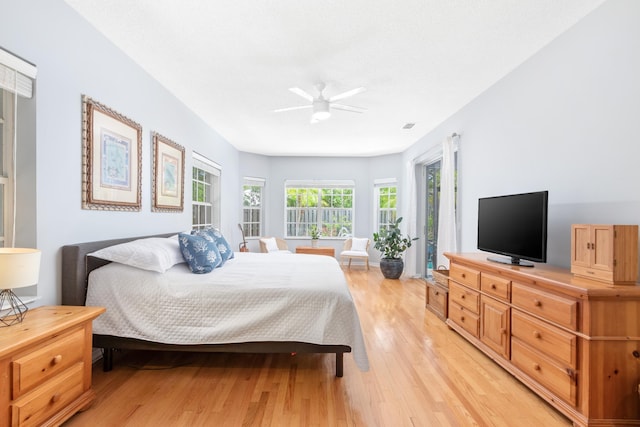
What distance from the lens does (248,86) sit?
3258mm

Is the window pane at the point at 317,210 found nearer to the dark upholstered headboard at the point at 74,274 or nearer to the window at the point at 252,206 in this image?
the window at the point at 252,206

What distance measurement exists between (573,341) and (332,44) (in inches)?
101

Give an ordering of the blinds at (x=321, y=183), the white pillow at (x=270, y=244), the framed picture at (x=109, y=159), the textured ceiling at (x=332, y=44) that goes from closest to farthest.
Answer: the textured ceiling at (x=332, y=44), the framed picture at (x=109, y=159), the white pillow at (x=270, y=244), the blinds at (x=321, y=183)

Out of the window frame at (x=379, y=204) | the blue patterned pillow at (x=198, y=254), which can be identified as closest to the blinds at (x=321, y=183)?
the window frame at (x=379, y=204)

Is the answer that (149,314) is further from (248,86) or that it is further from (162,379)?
(248,86)

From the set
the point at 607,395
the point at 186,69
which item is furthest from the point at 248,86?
the point at 607,395

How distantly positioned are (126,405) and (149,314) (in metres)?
0.54

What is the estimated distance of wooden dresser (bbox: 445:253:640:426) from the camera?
1.59 meters

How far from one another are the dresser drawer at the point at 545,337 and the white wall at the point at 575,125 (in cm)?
64

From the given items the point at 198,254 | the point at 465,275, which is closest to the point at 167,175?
the point at 198,254

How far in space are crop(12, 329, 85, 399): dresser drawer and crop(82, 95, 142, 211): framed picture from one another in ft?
3.40

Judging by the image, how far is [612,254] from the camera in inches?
64.4

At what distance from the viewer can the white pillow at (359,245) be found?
21.5 feet

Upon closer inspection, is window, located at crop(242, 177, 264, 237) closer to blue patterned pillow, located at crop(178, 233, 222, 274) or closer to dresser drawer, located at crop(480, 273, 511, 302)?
blue patterned pillow, located at crop(178, 233, 222, 274)
